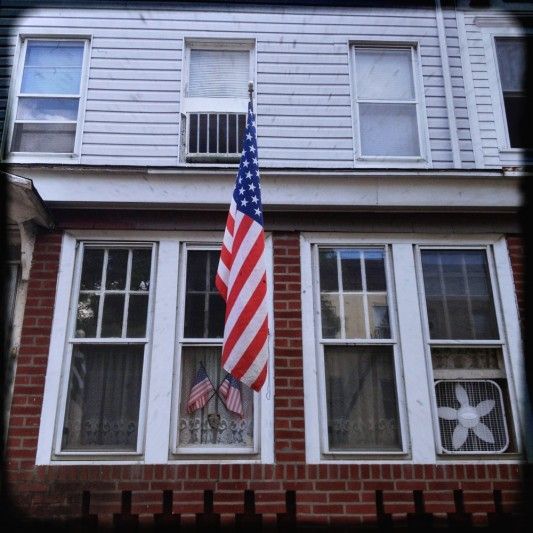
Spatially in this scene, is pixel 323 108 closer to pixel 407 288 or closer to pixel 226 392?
pixel 407 288

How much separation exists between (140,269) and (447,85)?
14.2 feet

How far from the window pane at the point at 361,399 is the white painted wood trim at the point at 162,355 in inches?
62.5

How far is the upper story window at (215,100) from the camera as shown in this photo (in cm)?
661

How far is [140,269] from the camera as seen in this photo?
19.6 feet

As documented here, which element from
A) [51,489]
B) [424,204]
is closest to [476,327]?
[424,204]

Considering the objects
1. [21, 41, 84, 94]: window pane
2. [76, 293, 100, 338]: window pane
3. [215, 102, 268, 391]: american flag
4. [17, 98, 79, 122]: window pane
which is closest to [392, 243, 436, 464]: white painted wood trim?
[215, 102, 268, 391]: american flag

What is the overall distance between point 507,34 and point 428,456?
541 cm

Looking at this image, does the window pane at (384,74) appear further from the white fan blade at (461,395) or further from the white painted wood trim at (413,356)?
the white fan blade at (461,395)

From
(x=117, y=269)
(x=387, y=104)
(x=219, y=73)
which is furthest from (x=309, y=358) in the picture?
(x=219, y=73)

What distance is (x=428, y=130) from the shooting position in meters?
6.68

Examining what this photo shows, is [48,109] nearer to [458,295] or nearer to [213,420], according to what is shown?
[213,420]

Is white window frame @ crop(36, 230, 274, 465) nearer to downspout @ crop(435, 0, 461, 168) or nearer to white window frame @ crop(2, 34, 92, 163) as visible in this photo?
white window frame @ crop(2, 34, 92, 163)

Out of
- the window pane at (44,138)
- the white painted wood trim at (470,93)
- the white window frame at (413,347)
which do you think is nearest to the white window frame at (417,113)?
the white painted wood trim at (470,93)

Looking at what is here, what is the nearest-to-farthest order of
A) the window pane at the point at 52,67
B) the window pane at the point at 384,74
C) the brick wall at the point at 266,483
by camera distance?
the brick wall at the point at 266,483 < the window pane at the point at 52,67 < the window pane at the point at 384,74
